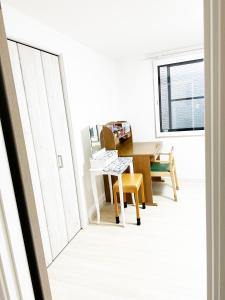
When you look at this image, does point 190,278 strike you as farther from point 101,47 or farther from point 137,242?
point 101,47

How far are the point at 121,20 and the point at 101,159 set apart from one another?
1.53 meters

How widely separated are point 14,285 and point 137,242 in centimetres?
193

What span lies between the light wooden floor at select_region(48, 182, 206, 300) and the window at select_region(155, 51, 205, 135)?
151cm

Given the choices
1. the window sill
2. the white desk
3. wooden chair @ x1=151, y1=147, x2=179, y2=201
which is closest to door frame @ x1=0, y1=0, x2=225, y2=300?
the white desk

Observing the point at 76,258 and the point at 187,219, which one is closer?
the point at 76,258

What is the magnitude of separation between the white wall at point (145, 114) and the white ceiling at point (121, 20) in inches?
28.6

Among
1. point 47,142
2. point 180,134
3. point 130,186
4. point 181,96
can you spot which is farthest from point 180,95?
point 47,142

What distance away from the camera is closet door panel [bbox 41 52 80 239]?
2.23 m

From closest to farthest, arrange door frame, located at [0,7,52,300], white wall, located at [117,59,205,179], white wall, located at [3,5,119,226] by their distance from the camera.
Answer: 1. door frame, located at [0,7,52,300]
2. white wall, located at [3,5,119,226]
3. white wall, located at [117,59,205,179]

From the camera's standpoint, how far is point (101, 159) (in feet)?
9.01

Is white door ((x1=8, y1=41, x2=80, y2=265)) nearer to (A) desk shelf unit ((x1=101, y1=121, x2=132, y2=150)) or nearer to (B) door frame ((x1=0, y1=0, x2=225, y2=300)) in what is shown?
(A) desk shelf unit ((x1=101, y1=121, x2=132, y2=150))

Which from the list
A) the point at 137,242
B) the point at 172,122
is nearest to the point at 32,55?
the point at 137,242

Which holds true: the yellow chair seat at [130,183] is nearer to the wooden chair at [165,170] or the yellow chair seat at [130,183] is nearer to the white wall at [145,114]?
the wooden chair at [165,170]

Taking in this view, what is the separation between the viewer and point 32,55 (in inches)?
78.4
